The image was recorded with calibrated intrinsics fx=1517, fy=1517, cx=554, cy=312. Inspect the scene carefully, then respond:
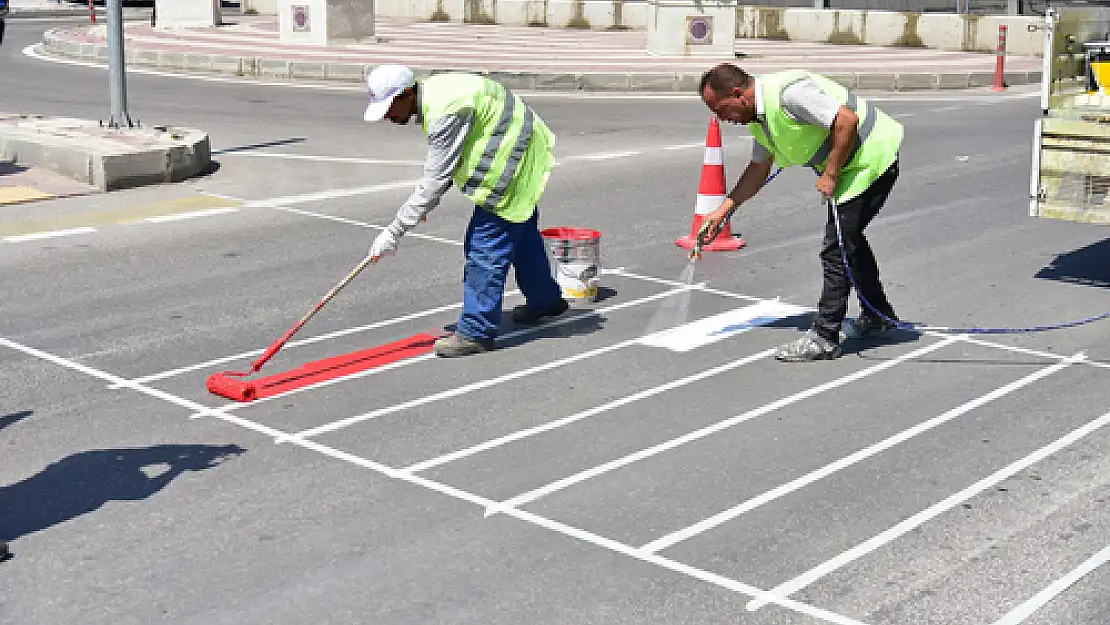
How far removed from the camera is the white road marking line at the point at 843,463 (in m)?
5.73

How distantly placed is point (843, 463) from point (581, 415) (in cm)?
131

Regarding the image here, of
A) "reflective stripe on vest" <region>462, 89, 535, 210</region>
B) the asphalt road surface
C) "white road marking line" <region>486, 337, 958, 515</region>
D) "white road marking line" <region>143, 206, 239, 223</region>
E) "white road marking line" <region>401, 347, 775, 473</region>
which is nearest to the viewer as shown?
the asphalt road surface

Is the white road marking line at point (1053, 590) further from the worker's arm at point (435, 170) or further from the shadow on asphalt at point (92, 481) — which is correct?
the worker's arm at point (435, 170)

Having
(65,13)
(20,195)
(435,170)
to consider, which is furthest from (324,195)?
(65,13)

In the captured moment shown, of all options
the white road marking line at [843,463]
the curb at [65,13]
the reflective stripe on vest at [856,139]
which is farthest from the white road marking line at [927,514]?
the curb at [65,13]

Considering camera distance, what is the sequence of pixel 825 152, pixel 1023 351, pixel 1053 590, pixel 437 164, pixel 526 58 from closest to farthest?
1. pixel 1053 590
2. pixel 437 164
3. pixel 825 152
4. pixel 1023 351
5. pixel 526 58

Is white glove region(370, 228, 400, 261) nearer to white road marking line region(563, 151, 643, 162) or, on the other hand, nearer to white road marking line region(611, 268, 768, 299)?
white road marking line region(611, 268, 768, 299)

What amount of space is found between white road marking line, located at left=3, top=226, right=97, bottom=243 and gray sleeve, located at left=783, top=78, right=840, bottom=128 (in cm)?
604

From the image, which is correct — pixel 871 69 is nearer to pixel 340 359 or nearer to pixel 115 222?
pixel 115 222

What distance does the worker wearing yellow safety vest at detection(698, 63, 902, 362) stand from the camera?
778cm

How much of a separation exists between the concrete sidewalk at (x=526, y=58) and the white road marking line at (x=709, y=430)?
14.8 metres

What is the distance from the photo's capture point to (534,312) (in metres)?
8.95

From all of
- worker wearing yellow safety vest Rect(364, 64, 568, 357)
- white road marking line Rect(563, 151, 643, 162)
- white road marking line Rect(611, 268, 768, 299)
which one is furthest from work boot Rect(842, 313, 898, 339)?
white road marking line Rect(563, 151, 643, 162)

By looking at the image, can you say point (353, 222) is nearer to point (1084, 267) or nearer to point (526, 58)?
point (1084, 267)
